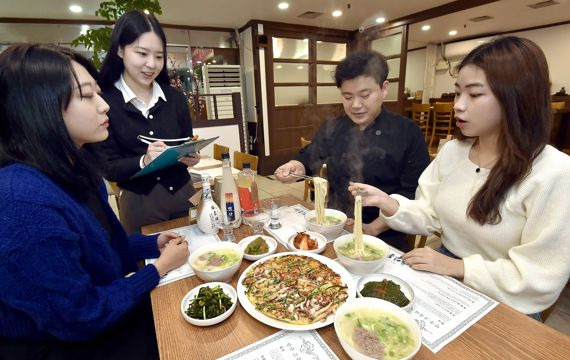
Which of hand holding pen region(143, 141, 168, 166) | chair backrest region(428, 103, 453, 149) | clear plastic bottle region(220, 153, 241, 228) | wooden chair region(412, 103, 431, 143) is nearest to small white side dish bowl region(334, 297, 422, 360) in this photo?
clear plastic bottle region(220, 153, 241, 228)

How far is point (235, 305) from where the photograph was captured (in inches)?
38.3

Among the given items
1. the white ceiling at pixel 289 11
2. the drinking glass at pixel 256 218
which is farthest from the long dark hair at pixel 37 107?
the white ceiling at pixel 289 11

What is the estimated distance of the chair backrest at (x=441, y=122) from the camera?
7.67m

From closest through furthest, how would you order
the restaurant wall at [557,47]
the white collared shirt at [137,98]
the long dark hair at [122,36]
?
1. the long dark hair at [122,36]
2. the white collared shirt at [137,98]
3. the restaurant wall at [557,47]

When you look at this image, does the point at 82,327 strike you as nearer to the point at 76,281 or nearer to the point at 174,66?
the point at 76,281

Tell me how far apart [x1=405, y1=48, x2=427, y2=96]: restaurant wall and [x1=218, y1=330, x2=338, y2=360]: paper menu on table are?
12.5 metres

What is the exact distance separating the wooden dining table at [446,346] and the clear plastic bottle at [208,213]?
543 mm

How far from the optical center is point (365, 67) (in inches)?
65.8

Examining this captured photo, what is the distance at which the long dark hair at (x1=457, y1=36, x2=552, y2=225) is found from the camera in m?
1.08

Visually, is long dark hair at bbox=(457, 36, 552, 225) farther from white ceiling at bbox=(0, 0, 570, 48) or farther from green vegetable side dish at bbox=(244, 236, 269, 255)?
white ceiling at bbox=(0, 0, 570, 48)

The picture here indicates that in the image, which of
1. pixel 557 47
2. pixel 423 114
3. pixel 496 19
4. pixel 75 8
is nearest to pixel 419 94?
pixel 423 114

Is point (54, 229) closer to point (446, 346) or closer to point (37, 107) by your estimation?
point (37, 107)

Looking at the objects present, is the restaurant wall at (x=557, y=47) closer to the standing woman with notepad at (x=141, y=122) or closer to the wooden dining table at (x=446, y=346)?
the standing woman with notepad at (x=141, y=122)

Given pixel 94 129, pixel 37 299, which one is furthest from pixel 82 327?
pixel 94 129
